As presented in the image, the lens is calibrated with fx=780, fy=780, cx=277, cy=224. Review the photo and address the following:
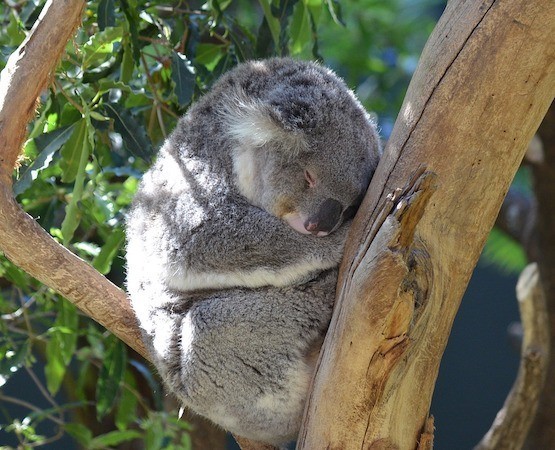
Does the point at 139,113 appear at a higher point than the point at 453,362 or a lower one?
higher

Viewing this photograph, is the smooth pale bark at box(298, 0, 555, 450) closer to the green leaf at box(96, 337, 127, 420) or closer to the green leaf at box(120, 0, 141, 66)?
the green leaf at box(120, 0, 141, 66)

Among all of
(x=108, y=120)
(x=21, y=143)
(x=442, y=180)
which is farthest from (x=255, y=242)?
(x=108, y=120)

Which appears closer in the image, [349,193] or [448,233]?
[448,233]

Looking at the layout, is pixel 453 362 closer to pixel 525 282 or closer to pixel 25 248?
pixel 525 282

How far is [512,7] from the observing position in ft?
6.45

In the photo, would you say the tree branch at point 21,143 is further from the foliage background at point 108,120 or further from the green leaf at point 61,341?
the green leaf at point 61,341

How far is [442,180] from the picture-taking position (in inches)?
78.7

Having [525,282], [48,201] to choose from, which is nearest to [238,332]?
[48,201]

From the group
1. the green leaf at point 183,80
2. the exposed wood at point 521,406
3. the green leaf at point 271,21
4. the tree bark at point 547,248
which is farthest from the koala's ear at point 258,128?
the tree bark at point 547,248

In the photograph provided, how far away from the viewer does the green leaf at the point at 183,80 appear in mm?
2709

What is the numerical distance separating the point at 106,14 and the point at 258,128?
0.72 meters

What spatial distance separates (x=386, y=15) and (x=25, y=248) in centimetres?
449

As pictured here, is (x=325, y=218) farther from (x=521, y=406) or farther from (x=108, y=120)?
(x=521, y=406)

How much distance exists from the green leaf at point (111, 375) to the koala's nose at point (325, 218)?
1.26 meters
